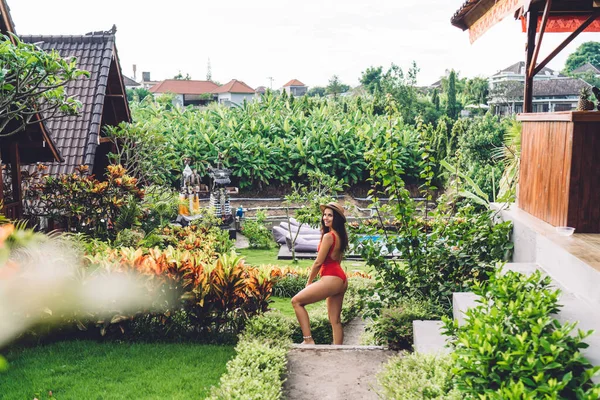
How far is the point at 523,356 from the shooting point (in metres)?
Result: 2.96

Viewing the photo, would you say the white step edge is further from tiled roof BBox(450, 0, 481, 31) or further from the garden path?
tiled roof BBox(450, 0, 481, 31)

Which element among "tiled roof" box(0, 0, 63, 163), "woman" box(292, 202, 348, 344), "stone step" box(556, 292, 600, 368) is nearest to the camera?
"stone step" box(556, 292, 600, 368)

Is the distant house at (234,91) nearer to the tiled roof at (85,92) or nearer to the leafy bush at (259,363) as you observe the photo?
the tiled roof at (85,92)

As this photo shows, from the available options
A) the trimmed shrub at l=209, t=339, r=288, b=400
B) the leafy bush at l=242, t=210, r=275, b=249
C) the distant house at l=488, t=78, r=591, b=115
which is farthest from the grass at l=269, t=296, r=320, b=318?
the distant house at l=488, t=78, r=591, b=115

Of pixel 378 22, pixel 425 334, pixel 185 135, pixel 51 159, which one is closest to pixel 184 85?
pixel 378 22

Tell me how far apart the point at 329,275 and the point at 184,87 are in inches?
2675

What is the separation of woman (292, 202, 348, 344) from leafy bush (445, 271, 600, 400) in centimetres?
275

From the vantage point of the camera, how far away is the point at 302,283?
32.3 feet

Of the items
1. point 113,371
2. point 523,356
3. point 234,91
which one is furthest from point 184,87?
point 523,356

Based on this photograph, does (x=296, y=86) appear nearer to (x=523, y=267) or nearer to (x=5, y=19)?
(x=5, y=19)

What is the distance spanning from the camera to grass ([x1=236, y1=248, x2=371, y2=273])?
40.8 ft

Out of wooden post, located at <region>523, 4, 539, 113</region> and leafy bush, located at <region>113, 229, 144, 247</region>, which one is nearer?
wooden post, located at <region>523, 4, 539, 113</region>

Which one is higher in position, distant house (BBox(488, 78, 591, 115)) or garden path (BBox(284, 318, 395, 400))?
distant house (BBox(488, 78, 591, 115))

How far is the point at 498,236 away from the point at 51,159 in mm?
6475
